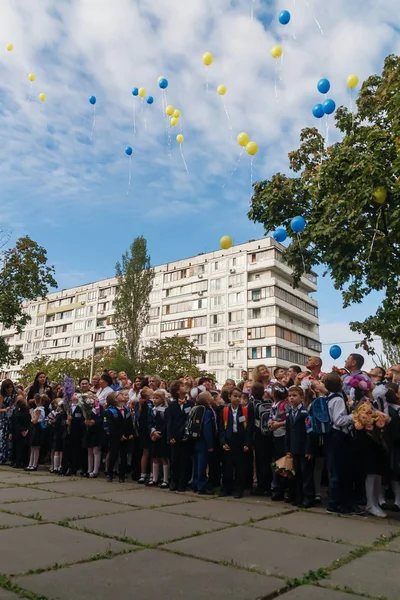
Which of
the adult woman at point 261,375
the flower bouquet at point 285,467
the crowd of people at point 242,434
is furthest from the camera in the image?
the adult woman at point 261,375

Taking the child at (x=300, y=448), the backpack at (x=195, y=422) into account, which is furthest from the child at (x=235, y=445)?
the child at (x=300, y=448)

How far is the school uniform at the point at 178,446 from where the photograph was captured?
9.06 meters

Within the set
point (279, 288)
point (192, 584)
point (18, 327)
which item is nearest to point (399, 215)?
point (192, 584)

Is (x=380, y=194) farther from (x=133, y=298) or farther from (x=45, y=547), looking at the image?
(x=133, y=298)

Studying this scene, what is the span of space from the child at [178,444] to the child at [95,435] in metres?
2.21

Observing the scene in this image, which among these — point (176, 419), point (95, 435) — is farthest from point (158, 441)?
point (95, 435)

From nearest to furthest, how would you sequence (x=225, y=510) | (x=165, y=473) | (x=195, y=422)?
(x=225, y=510) → (x=195, y=422) → (x=165, y=473)

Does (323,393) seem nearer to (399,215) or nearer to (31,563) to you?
(31,563)

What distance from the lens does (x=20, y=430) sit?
1255cm

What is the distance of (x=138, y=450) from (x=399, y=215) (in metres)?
8.65

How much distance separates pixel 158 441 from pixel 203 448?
1.04m

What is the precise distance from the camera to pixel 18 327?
79.0ft

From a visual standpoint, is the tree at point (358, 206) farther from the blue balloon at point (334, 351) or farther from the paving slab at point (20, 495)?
the paving slab at point (20, 495)

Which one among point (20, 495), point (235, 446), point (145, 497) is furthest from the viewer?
point (235, 446)
